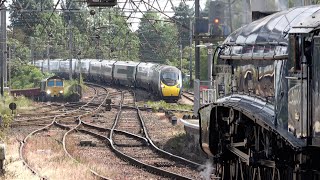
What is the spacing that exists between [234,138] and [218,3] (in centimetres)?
1519

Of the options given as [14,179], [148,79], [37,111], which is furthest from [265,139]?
[148,79]

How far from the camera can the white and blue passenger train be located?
4409 cm

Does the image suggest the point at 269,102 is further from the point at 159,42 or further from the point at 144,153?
the point at 159,42

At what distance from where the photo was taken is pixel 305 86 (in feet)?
22.3

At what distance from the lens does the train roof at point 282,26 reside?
6.89 m

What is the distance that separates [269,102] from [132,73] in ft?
150

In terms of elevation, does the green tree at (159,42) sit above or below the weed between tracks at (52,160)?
above

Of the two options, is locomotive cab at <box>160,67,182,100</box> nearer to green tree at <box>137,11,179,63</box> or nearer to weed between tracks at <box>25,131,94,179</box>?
weed between tracks at <box>25,131,94,179</box>

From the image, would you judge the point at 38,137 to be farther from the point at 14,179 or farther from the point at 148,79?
the point at 148,79

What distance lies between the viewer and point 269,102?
8.19m

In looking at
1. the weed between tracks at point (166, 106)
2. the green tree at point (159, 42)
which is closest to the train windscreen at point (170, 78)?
the weed between tracks at point (166, 106)

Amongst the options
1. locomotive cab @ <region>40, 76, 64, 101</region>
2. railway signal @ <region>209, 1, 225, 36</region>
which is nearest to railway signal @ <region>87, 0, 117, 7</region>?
railway signal @ <region>209, 1, 225, 36</region>

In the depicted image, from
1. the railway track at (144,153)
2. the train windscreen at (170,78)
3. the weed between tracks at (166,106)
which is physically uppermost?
the train windscreen at (170,78)

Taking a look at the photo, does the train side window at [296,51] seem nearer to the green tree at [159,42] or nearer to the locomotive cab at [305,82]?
the locomotive cab at [305,82]
